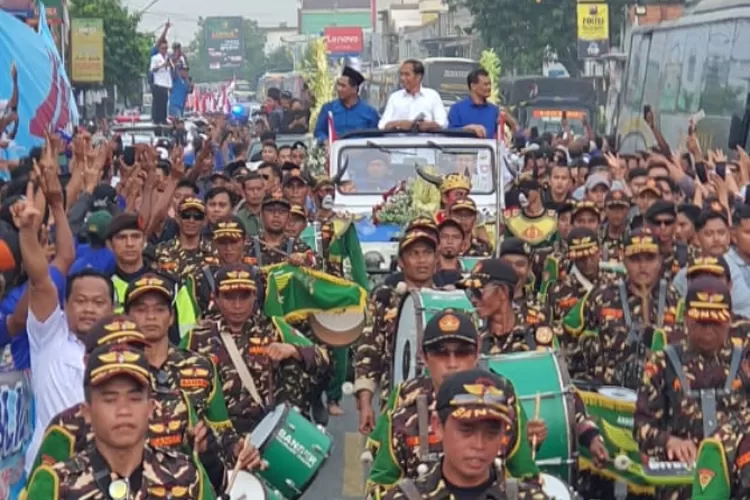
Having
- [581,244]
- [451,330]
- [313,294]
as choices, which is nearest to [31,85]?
[313,294]

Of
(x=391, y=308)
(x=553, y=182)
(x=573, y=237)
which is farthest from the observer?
(x=553, y=182)

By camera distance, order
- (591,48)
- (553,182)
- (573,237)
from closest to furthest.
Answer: (573,237) → (553,182) → (591,48)

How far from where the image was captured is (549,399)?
7742 mm

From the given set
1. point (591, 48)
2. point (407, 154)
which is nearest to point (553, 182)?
point (407, 154)

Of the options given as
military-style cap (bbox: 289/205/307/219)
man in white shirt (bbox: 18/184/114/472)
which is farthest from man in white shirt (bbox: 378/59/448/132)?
man in white shirt (bbox: 18/184/114/472)

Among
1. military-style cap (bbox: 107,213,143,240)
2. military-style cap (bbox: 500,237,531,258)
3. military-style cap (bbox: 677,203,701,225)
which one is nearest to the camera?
military-style cap (bbox: 107,213,143,240)

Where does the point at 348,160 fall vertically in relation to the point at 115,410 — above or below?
below

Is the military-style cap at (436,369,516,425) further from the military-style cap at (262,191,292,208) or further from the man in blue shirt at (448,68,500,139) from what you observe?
the man in blue shirt at (448,68,500,139)

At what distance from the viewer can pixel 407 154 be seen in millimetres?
16750

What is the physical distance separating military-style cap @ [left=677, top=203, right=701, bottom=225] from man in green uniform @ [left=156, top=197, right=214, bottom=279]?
3377 mm

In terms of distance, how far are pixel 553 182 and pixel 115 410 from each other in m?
11.5

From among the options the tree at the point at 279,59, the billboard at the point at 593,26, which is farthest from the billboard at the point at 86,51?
the tree at the point at 279,59

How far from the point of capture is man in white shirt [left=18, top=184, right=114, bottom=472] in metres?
7.12

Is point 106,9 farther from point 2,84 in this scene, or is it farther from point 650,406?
point 650,406
